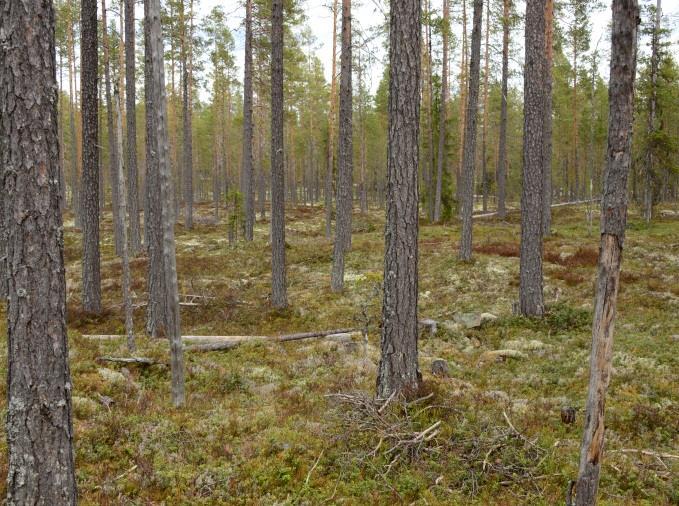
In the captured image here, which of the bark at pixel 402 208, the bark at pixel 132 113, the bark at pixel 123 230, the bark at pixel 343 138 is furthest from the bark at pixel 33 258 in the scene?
the bark at pixel 343 138

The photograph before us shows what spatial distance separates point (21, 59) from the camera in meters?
3.44

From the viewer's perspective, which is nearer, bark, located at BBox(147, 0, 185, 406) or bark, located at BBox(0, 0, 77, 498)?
bark, located at BBox(0, 0, 77, 498)

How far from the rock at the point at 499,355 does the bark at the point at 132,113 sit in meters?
12.8

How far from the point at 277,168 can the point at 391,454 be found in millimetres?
9418

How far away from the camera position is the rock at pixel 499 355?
9930 millimetres

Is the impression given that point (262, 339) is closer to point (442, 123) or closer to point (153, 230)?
point (153, 230)

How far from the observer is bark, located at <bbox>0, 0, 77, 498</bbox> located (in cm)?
346

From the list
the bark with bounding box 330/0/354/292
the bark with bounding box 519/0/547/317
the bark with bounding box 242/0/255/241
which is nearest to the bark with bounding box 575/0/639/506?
the bark with bounding box 519/0/547/317

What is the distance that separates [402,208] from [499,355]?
5109 millimetres

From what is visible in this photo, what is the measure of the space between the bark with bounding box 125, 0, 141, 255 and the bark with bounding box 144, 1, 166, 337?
163 cm

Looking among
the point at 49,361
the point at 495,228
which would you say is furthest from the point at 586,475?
the point at 495,228

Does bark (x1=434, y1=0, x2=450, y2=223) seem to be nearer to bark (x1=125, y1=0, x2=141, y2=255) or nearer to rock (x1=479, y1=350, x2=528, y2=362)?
bark (x1=125, y1=0, x2=141, y2=255)

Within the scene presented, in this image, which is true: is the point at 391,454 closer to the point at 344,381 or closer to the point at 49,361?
the point at 344,381

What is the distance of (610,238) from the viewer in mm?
4043
